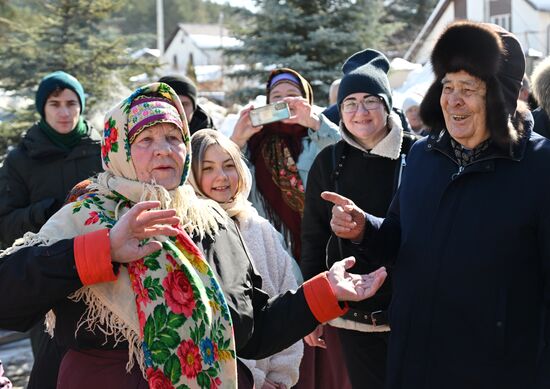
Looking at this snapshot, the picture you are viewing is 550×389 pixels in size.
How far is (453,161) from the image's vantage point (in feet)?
10.2

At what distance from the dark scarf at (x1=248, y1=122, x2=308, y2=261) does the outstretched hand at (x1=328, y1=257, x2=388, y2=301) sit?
2.09m

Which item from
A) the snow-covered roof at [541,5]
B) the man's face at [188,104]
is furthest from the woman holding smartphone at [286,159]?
the snow-covered roof at [541,5]

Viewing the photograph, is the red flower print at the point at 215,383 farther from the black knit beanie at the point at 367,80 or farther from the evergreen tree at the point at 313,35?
the evergreen tree at the point at 313,35

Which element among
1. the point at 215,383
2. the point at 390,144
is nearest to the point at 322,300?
the point at 215,383

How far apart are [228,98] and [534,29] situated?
14.0 meters

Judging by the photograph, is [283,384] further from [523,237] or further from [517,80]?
[517,80]

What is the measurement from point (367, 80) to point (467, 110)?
1242 mm

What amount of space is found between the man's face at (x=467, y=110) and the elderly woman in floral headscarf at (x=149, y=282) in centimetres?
62

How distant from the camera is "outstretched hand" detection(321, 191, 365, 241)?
126 inches

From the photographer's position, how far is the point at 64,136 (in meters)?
5.58

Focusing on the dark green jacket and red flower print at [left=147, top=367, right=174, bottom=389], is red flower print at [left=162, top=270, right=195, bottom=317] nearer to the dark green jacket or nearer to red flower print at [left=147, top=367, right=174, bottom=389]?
red flower print at [left=147, top=367, right=174, bottom=389]

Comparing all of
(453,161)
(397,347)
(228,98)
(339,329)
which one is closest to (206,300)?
(397,347)

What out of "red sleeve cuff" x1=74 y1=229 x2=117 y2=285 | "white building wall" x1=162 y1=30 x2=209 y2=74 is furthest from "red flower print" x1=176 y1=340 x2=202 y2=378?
"white building wall" x1=162 y1=30 x2=209 y2=74

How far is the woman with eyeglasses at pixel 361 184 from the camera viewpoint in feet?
13.2
